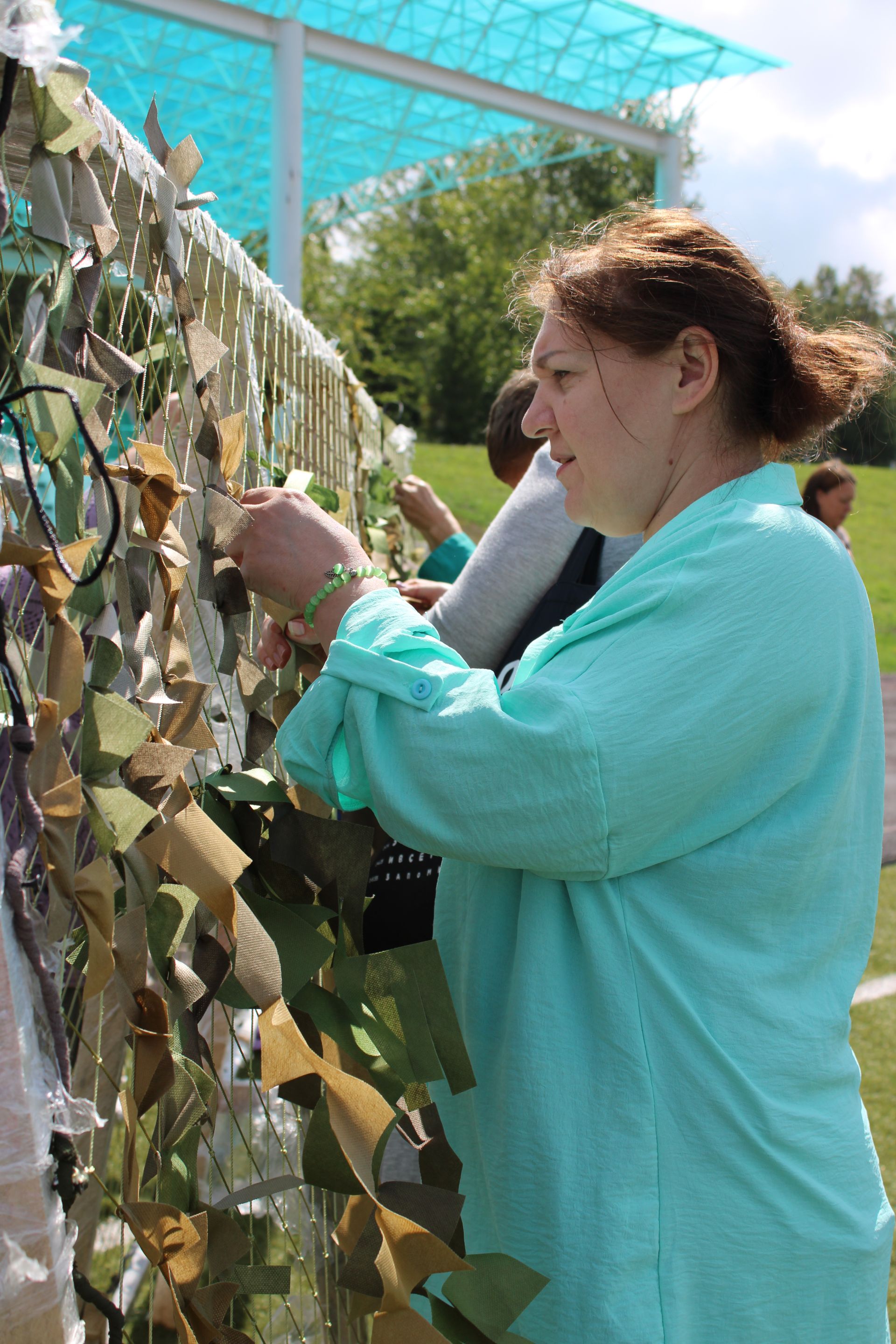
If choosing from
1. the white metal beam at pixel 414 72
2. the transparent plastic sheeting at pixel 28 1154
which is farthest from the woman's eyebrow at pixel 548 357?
the white metal beam at pixel 414 72

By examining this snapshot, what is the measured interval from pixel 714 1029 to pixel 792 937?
0.43 ft

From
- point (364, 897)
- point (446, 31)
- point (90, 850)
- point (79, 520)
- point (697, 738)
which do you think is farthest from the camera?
point (446, 31)

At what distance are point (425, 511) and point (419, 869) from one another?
160 cm

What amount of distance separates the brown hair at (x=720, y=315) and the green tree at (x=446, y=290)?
29201 mm

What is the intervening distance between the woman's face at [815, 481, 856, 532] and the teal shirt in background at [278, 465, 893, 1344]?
581 centimetres

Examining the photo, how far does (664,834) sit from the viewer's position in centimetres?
99

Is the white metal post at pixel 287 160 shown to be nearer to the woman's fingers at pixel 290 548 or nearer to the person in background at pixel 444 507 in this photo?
the person in background at pixel 444 507

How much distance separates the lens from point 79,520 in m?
0.77

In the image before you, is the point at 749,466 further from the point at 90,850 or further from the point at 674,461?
the point at 90,850

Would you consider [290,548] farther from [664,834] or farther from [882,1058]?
[882,1058]

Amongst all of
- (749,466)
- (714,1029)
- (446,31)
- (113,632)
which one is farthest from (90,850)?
(446,31)

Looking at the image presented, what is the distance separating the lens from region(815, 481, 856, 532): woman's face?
653cm

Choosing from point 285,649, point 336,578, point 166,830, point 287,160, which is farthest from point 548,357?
point 287,160

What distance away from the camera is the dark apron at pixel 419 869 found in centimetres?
160
